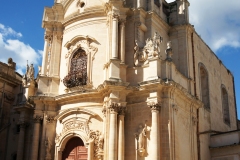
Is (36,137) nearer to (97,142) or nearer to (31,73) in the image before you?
(97,142)

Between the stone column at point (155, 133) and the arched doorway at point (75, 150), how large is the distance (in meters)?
3.36

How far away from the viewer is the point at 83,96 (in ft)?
59.4

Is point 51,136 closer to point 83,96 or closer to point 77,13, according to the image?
point 83,96

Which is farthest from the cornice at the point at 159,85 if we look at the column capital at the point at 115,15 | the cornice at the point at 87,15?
→ the cornice at the point at 87,15

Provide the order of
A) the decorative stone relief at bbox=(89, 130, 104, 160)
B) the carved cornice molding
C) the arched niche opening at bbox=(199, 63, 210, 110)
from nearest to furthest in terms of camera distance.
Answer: the decorative stone relief at bbox=(89, 130, 104, 160)
the carved cornice molding
the arched niche opening at bbox=(199, 63, 210, 110)

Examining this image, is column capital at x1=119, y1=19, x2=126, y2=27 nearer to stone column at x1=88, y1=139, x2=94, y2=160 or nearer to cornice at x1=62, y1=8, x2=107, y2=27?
cornice at x1=62, y1=8, x2=107, y2=27

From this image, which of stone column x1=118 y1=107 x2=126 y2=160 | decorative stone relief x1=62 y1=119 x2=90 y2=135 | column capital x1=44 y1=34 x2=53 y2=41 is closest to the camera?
stone column x1=118 y1=107 x2=126 y2=160

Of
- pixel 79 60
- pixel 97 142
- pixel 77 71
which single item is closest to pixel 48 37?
pixel 79 60

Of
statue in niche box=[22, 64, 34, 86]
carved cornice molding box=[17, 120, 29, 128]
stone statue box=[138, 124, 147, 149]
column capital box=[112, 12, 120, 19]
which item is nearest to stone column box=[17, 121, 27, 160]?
carved cornice molding box=[17, 120, 29, 128]

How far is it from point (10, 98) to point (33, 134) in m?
6.19

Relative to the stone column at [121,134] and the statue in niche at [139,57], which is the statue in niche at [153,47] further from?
the stone column at [121,134]

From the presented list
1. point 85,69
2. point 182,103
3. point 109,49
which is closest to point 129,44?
point 109,49

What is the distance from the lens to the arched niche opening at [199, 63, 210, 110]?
71.7 feet

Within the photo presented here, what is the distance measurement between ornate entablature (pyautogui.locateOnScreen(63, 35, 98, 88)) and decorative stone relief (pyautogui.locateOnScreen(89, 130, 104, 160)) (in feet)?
7.66
